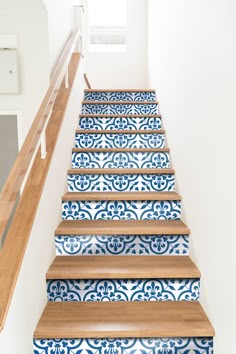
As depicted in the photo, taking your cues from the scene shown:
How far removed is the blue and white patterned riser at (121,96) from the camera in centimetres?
465

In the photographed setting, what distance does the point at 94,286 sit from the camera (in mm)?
2303

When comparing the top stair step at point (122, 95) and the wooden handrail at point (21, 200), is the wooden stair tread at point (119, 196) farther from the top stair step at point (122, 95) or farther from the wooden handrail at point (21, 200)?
the top stair step at point (122, 95)

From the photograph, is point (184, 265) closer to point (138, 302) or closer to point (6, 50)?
point (138, 302)

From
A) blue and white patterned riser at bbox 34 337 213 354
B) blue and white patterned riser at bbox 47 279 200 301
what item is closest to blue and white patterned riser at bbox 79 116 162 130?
blue and white patterned riser at bbox 47 279 200 301

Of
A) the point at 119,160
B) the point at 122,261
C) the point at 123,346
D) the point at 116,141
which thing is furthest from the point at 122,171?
the point at 123,346

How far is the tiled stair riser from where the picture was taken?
10.4 ft

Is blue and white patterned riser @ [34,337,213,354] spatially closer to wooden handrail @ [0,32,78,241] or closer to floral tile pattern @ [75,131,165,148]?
wooden handrail @ [0,32,78,241]

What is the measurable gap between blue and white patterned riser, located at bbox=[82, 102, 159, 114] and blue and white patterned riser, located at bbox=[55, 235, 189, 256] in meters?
2.05

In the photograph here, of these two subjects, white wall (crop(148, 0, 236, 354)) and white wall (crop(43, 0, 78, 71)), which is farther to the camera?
white wall (crop(43, 0, 78, 71))

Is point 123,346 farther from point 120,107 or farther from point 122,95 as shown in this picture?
point 122,95

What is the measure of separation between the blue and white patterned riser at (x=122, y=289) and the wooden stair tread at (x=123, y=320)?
0.04 m

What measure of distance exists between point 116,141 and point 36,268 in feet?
6.19

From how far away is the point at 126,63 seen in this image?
251 inches

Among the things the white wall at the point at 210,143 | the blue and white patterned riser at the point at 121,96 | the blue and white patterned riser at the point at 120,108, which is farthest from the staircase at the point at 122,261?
the blue and white patterned riser at the point at 121,96
